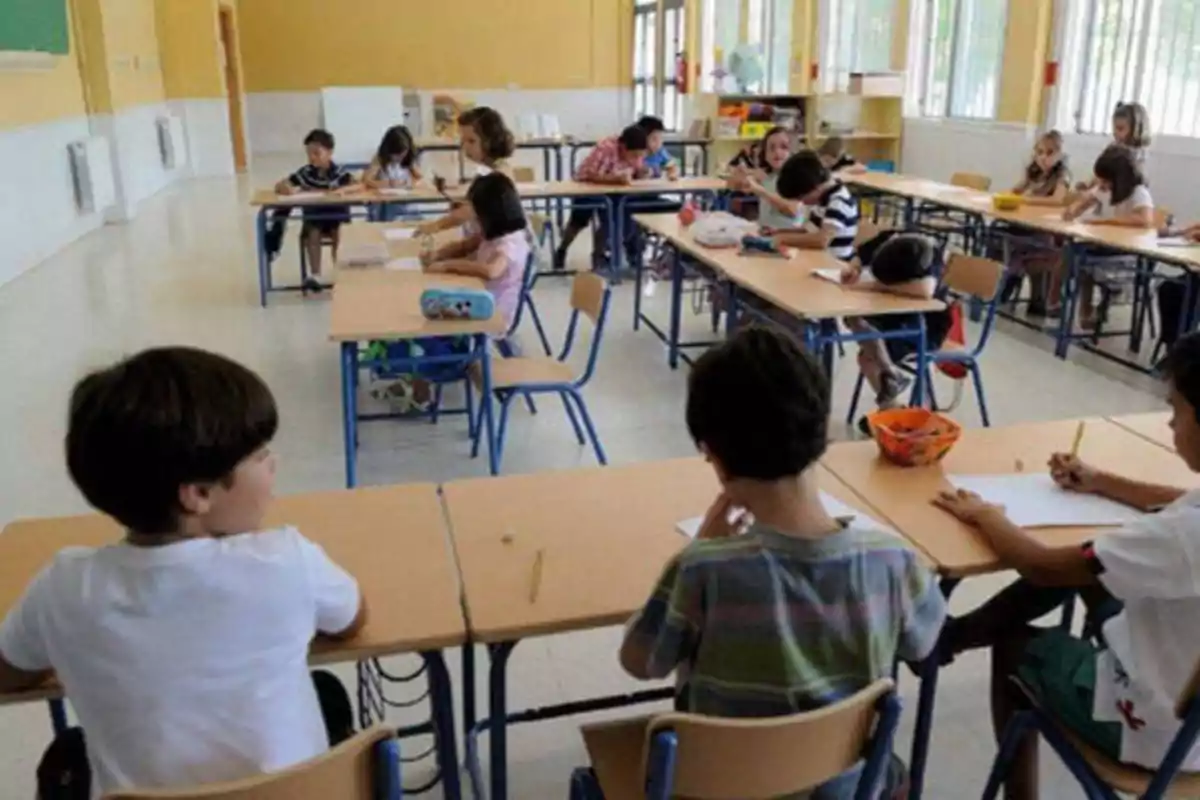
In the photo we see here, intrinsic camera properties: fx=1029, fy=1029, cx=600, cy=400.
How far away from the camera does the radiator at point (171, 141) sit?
41.4 ft

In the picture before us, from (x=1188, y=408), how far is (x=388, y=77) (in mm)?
15554

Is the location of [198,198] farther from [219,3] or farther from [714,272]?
[714,272]

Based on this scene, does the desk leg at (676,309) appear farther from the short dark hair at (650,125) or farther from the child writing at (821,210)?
the short dark hair at (650,125)

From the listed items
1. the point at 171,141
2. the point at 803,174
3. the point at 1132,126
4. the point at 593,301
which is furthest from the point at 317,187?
the point at 171,141

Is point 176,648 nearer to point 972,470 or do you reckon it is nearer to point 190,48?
point 972,470

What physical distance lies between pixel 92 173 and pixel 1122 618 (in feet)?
31.6

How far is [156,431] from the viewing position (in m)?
1.18

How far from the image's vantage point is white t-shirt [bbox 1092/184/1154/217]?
5520 millimetres

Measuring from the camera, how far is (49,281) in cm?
743

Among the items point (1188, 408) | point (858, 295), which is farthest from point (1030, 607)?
point (858, 295)

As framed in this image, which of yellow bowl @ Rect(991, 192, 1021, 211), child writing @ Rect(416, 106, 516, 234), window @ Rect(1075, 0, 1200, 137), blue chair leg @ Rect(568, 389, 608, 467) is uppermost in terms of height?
window @ Rect(1075, 0, 1200, 137)

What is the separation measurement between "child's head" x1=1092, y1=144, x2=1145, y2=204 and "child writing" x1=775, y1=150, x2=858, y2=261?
1.72m

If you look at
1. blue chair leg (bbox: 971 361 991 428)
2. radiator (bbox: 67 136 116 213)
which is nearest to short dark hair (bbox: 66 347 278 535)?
blue chair leg (bbox: 971 361 991 428)

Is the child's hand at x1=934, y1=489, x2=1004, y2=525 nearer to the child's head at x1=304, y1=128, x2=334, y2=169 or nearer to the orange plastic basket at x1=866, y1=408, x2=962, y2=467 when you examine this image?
the orange plastic basket at x1=866, y1=408, x2=962, y2=467
